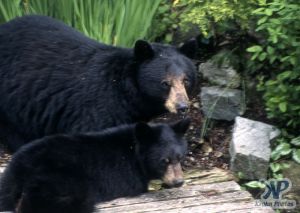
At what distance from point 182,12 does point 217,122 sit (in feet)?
3.90

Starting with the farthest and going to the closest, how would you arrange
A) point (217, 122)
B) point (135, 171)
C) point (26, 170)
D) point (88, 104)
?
point (217, 122), point (88, 104), point (135, 171), point (26, 170)

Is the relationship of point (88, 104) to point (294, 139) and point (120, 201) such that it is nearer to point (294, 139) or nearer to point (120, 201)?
point (120, 201)

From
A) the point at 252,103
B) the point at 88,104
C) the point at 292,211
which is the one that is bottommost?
the point at 292,211

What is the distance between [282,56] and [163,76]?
3.78 feet

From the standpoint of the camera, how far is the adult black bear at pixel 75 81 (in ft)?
21.3

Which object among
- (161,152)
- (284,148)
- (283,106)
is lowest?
(284,148)

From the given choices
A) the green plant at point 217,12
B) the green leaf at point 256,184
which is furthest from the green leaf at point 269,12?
the green leaf at point 256,184

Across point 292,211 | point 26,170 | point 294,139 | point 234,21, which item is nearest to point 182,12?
point 234,21

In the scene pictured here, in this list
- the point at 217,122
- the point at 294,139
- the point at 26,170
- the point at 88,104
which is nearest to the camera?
the point at 26,170

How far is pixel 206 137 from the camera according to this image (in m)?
7.42

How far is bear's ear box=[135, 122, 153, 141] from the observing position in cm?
568

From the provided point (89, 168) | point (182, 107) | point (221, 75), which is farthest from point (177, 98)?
point (221, 75)

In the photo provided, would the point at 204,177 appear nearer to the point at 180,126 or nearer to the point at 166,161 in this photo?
the point at 180,126

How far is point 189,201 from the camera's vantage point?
18.6 feet
